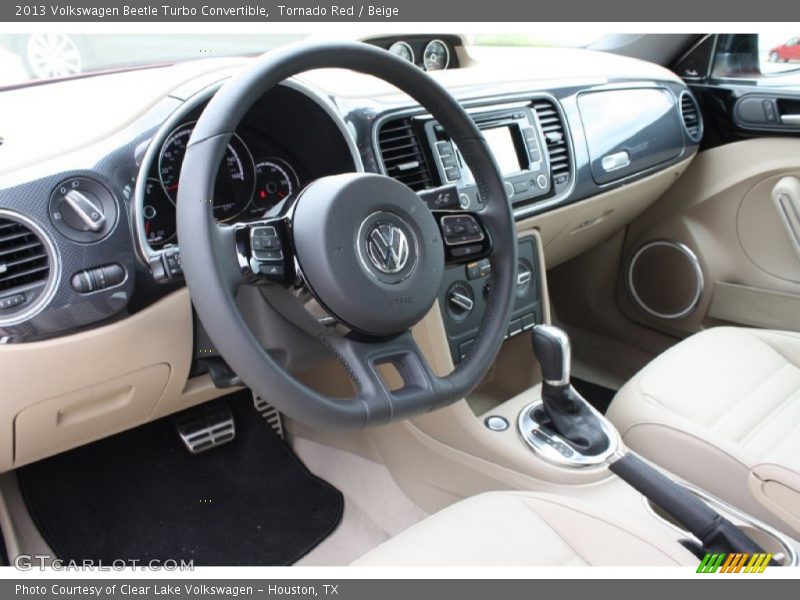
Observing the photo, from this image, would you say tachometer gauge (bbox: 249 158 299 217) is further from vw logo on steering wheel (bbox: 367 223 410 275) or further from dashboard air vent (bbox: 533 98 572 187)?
dashboard air vent (bbox: 533 98 572 187)

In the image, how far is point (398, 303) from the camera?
Result: 0.92m

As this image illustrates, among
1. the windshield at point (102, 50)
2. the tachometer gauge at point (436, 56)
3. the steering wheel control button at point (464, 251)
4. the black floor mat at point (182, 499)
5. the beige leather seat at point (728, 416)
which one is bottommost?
the black floor mat at point (182, 499)

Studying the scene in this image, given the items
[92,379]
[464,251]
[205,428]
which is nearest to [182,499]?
[205,428]

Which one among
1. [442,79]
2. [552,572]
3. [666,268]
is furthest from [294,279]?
[666,268]

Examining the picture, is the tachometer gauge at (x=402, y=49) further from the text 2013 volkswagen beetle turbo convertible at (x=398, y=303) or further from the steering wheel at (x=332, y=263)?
the steering wheel at (x=332, y=263)

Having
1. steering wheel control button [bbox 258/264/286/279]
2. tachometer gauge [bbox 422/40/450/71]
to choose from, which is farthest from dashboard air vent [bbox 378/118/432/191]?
tachometer gauge [bbox 422/40/450/71]

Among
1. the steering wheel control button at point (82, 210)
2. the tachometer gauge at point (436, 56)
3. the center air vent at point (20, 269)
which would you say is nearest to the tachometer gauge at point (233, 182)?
the steering wheel control button at point (82, 210)

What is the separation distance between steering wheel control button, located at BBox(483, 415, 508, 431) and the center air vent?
89 centimetres

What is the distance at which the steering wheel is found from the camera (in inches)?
32.5

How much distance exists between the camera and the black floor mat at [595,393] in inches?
85.7

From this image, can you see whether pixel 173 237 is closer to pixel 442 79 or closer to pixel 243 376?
pixel 243 376

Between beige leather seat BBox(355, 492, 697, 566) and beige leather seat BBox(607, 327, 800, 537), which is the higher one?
beige leather seat BBox(355, 492, 697, 566)

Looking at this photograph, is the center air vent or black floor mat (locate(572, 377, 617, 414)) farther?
black floor mat (locate(572, 377, 617, 414))

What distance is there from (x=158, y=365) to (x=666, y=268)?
1.65m
